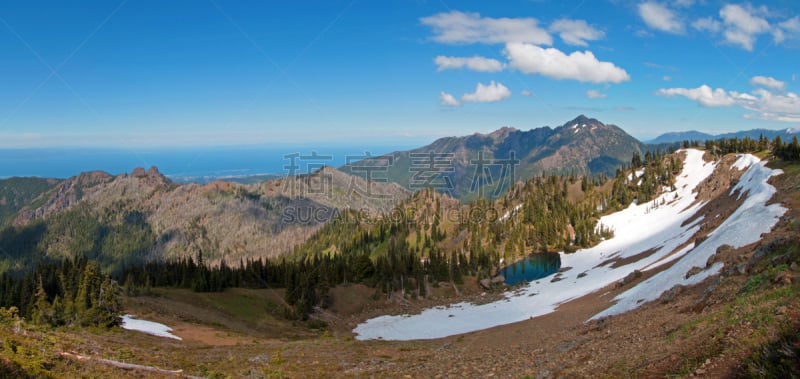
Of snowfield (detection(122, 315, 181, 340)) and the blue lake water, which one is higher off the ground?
snowfield (detection(122, 315, 181, 340))

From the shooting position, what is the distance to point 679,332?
56.6ft

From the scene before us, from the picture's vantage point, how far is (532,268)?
13638 cm

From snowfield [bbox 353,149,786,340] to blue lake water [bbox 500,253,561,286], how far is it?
14.4ft

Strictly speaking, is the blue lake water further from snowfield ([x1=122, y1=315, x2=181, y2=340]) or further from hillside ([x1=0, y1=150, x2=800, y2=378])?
snowfield ([x1=122, y1=315, x2=181, y2=340])

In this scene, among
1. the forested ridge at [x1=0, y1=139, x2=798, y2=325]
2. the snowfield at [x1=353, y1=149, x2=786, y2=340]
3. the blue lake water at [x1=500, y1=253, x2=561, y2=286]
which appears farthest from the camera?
the blue lake water at [x1=500, y1=253, x2=561, y2=286]

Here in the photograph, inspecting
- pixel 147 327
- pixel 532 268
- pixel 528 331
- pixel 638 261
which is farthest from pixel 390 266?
pixel 528 331

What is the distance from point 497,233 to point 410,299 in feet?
322

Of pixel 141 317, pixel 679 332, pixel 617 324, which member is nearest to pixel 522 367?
pixel 679 332

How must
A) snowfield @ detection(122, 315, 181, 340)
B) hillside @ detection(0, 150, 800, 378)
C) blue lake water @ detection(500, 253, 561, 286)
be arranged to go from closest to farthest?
hillside @ detection(0, 150, 800, 378), snowfield @ detection(122, 315, 181, 340), blue lake water @ detection(500, 253, 561, 286)

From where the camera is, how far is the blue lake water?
410ft

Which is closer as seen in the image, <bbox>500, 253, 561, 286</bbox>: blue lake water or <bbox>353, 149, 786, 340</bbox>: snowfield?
<bbox>353, 149, 786, 340</bbox>: snowfield

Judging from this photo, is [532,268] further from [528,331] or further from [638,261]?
[528,331]

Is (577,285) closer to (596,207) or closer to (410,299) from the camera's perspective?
(410,299)

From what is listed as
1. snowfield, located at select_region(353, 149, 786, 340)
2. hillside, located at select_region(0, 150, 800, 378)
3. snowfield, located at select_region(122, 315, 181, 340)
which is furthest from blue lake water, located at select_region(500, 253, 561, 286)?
snowfield, located at select_region(122, 315, 181, 340)
